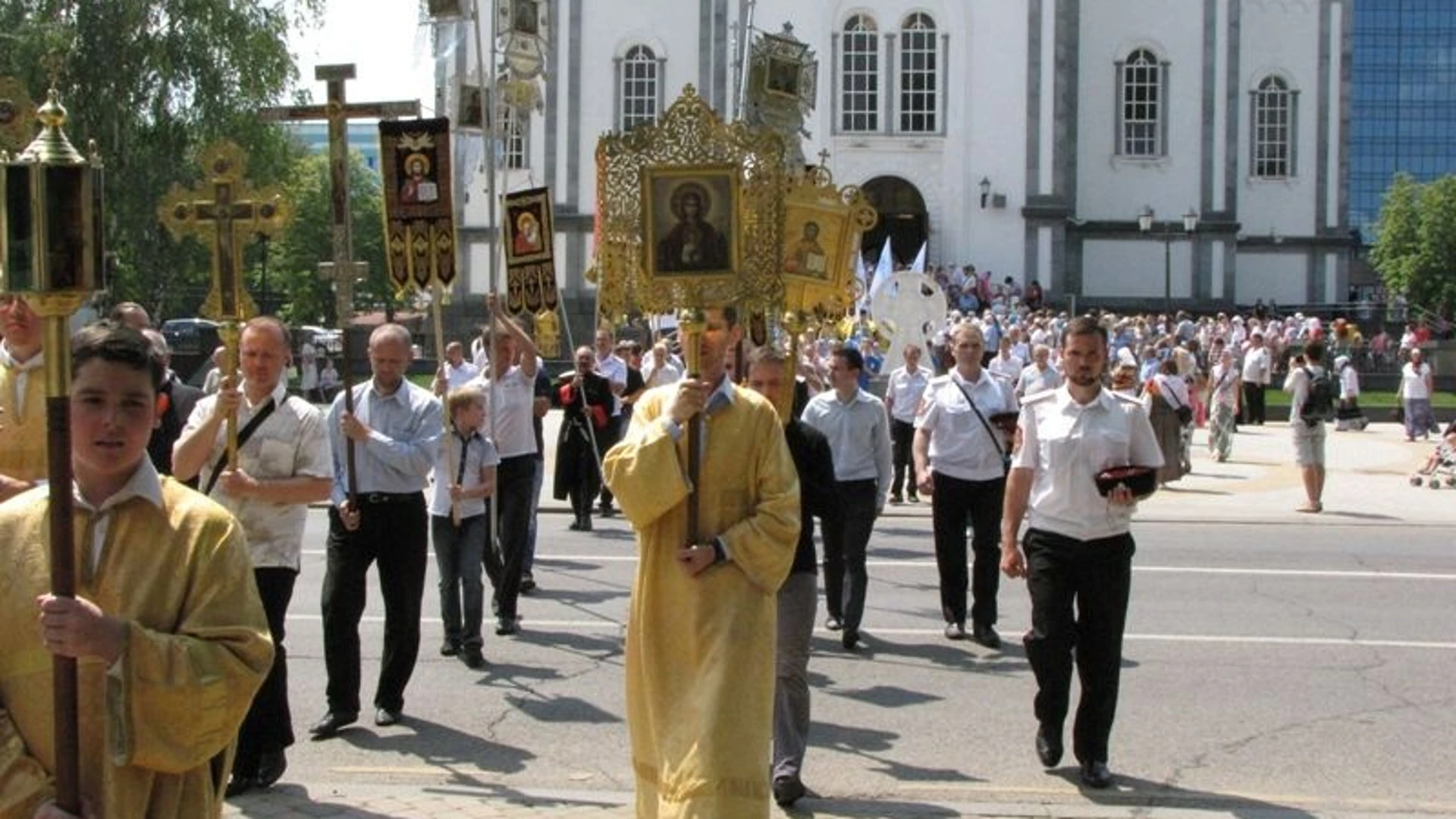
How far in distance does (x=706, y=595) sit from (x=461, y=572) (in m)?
4.71

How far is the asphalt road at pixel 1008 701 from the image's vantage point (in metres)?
8.26

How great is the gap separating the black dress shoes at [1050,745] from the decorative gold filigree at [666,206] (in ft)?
6.91

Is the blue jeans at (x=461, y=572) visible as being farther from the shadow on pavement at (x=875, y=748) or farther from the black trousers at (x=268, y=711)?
the black trousers at (x=268, y=711)

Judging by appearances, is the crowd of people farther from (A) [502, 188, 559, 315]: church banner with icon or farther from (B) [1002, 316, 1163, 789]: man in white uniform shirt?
(A) [502, 188, 559, 315]: church banner with icon

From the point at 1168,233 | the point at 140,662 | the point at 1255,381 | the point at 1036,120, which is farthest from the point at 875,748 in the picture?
the point at 1168,233

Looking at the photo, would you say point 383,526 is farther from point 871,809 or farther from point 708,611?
point 708,611

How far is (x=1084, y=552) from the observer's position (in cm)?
814

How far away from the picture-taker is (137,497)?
12.9 ft

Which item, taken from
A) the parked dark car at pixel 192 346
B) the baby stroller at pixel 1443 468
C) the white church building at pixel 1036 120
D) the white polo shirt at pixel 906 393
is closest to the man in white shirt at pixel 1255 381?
the baby stroller at pixel 1443 468

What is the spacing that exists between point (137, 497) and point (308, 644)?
7.61 meters

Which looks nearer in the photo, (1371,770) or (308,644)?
(1371,770)

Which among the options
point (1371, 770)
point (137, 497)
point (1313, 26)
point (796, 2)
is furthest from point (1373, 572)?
point (1313, 26)

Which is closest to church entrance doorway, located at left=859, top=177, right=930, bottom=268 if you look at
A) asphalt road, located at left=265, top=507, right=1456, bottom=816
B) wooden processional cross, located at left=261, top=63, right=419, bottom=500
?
asphalt road, located at left=265, top=507, right=1456, bottom=816

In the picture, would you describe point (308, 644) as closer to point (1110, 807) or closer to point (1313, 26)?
point (1110, 807)
